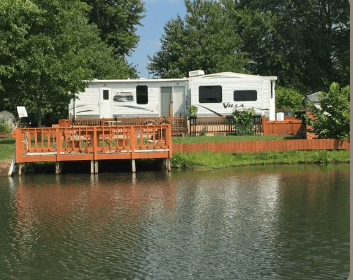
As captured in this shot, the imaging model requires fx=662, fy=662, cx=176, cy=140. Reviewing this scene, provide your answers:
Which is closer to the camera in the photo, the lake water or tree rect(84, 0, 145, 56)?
the lake water

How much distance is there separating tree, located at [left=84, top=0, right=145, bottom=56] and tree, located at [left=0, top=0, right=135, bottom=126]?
75.6 feet

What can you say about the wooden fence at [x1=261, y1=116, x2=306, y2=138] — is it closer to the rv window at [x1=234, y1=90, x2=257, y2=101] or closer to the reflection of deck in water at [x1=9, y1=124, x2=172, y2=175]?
the rv window at [x1=234, y1=90, x2=257, y2=101]

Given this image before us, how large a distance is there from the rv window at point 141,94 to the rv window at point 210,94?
9.37 ft

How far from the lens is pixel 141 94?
113 ft

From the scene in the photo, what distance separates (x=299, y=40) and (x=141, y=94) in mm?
29082

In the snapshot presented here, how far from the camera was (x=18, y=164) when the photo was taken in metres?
22.6

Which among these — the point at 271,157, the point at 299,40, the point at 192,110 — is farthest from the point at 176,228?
the point at 299,40

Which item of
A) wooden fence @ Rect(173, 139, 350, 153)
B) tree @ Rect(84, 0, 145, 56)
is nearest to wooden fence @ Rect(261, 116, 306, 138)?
wooden fence @ Rect(173, 139, 350, 153)

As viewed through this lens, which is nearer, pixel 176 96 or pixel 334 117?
pixel 334 117

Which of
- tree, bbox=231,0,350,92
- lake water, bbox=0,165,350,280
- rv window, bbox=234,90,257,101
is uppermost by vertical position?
tree, bbox=231,0,350,92

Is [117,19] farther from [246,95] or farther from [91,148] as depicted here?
[91,148]

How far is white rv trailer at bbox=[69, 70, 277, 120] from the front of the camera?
3391 centimetres

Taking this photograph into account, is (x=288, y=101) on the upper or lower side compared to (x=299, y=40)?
lower

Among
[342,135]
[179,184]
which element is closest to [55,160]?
[179,184]
